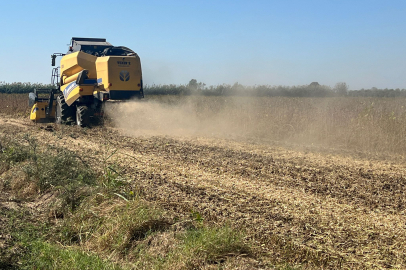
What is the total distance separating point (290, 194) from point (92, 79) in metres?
11.1

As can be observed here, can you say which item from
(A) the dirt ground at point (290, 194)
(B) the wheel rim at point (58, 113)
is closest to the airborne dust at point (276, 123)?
(A) the dirt ground at point (290, 194)

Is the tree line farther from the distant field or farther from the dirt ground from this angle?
the dirt ground

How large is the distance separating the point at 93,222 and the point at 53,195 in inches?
56.6

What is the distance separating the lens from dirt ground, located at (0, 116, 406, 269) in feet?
13.5

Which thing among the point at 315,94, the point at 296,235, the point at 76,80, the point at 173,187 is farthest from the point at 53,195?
the point at 315,94

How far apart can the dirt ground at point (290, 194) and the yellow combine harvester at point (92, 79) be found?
13.5ft

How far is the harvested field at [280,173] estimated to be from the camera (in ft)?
13.8

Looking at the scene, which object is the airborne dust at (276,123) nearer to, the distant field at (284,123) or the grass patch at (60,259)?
the distant field at (284,123)

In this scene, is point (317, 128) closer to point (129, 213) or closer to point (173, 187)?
point (173, 187)

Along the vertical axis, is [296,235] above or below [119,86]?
below

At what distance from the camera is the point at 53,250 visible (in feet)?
14.3

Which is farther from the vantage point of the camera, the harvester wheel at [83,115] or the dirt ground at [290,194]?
the harvester wheel at [83,115]

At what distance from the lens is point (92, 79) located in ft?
49.5

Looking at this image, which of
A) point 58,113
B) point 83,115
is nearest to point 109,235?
point 83,115
